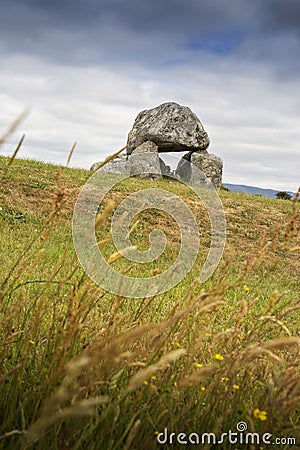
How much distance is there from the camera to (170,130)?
20.3 meters

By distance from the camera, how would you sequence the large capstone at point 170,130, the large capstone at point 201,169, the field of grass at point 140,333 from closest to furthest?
1. the field of grass at point 140,333
2. the large capstone at point 201,169
3. the large capstone at point 170,130

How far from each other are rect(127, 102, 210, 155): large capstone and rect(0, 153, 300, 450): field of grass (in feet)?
7.62

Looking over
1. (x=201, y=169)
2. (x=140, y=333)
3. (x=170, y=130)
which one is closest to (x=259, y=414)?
(x=140, y=333)

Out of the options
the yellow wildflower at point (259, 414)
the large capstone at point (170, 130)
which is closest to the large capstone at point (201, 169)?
the large capstone at point (170, 130)

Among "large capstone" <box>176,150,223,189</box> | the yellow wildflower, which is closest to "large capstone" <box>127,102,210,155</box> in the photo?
"large capstone" <box>176,150,223,189</box>

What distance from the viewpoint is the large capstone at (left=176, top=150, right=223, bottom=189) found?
19.8 meters

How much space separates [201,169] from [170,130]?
195cm

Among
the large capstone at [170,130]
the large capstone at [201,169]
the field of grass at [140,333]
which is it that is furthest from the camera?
the large capstone at [170,130]

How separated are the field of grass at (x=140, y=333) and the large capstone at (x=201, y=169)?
A: 5.16 feet

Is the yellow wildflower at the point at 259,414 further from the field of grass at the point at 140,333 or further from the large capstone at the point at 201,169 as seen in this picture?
the large capstone at the point at 201,169

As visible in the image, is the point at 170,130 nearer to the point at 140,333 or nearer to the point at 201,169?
the point at 201,169

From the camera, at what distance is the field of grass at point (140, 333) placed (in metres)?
1.92

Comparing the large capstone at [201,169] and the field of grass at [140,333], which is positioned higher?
the large capstone at [201,169]

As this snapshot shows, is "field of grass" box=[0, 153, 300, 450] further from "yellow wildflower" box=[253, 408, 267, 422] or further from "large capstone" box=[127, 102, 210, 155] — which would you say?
"large capstone" box=[127, 102, 210, 155]
